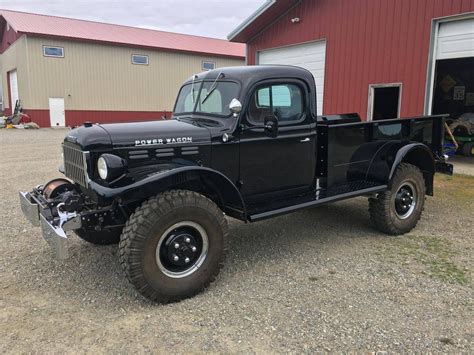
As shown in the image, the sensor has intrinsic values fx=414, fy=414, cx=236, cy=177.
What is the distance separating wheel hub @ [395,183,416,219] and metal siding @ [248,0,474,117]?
18.2 ft

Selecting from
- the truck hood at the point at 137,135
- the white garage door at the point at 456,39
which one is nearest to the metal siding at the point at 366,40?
the white garage door at the point at 456,39

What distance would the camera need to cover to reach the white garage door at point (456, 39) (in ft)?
30.0

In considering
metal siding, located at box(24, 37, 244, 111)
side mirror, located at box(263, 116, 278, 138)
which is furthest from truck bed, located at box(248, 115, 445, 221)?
metal siding, located at box(24, 37, 244, 111)

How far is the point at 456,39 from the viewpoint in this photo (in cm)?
937

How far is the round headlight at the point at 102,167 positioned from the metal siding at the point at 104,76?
21.8m

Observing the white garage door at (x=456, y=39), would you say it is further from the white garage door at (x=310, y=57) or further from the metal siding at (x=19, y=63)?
the metal siding at (x=19, y=63)

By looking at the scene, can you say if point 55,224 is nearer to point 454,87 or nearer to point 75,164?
point 75,164

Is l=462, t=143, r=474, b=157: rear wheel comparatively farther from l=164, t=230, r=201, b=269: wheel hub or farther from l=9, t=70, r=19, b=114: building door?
l=9, t=70, r=19, b=114: building door

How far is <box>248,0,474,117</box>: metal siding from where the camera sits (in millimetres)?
9883

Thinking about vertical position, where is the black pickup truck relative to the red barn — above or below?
below

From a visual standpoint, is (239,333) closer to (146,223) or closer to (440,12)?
Result: (146,223)

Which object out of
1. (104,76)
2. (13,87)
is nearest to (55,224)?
(104,76)

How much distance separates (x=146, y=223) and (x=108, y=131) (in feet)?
3.09

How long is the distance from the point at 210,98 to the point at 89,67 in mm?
21887
